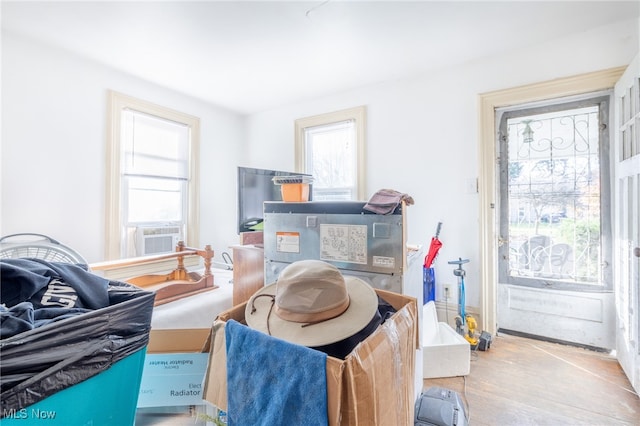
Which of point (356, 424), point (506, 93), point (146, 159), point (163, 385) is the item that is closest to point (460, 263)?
point (506, 93)

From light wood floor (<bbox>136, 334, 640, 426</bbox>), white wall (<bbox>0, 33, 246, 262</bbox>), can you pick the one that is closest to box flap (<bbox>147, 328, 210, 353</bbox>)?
Result: light wood floor (<bbox>136, 334, 640, 426</bbox>)

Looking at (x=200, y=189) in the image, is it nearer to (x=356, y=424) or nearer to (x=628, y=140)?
(x=356, y=424)

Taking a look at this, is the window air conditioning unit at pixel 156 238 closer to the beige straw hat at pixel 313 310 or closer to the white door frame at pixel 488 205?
the beige straw hat at pixel 313 310

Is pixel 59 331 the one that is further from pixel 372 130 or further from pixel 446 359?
pixel 372 130

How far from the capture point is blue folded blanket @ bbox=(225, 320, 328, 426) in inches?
27.0

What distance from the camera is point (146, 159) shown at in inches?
111

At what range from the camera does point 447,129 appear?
2.56 meters

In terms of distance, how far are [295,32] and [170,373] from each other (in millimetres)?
2228

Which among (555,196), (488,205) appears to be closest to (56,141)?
(488,205)

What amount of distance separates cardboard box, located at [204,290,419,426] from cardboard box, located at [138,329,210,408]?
535 mm

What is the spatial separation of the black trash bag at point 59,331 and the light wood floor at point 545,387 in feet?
5.52

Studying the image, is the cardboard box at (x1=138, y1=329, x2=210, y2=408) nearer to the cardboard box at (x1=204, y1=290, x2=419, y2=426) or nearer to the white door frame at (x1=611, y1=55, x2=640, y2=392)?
the cardboard box at (x1=204, y1=290, x2=419, y2=426)

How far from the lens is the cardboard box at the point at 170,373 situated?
4.56 feet

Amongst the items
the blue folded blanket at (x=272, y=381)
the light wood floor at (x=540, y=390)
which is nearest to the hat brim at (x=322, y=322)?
the blue folded blanket at (x=272, y=381)
